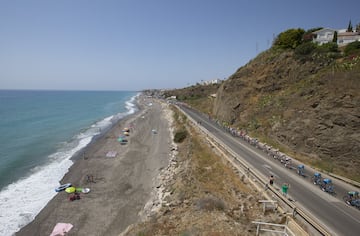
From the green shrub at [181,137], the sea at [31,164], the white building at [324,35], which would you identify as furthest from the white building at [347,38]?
the sea at [31,164]

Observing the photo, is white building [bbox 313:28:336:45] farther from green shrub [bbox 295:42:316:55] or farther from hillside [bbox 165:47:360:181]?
green shrub [bbox 295:42:316:55]

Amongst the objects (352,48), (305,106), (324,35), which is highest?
(324,35)

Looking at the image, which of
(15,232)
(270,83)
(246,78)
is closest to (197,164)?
(15,232)

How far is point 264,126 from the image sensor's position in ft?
105

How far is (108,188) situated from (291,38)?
43.9 meters

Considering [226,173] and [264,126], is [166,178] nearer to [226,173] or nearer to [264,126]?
[226,173]

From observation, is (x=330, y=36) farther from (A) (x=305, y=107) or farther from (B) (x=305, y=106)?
(A) (x=305, y=107)

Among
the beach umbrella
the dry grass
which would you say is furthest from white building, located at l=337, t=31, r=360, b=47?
the beach umbrella

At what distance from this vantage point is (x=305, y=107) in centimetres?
2600

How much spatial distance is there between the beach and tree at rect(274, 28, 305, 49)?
31.5 meters

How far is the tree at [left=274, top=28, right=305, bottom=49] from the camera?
4275cm

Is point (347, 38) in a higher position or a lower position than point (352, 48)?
higher

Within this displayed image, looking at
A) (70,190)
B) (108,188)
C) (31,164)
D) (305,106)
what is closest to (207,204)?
(108,188)

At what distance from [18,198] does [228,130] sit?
29925 mm
